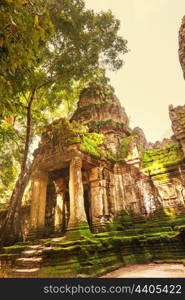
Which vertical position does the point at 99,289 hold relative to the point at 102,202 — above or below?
below

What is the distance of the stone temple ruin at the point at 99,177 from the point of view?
29.4 ft

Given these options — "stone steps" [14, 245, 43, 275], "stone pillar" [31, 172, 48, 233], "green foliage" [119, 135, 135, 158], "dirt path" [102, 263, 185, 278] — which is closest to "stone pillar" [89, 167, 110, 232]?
"green foliage" [119, 135, 135, 158]

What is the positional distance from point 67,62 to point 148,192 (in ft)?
26.8

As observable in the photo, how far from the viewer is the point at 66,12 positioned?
9703 millimetres

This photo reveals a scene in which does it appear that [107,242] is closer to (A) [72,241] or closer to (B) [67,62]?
(A) [72,241]

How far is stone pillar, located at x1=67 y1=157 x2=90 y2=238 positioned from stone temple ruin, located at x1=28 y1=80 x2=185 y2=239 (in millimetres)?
39

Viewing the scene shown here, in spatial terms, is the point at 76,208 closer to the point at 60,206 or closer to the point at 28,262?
the point at 28,262

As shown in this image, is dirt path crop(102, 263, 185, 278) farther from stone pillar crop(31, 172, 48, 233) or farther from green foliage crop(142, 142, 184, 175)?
green foliage crop(142, 142, 184, 175)

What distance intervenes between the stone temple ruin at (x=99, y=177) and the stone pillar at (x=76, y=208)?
39 mm

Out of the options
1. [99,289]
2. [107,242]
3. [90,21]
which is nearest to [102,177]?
[107,242]

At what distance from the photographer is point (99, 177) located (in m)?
10.1

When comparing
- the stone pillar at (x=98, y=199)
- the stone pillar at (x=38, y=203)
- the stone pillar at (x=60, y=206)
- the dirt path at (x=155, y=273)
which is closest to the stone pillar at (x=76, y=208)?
the dirt path at (x=155, y=273)

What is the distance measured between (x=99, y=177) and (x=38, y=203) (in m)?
3.34

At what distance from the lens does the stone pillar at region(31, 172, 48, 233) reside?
8992 mm
